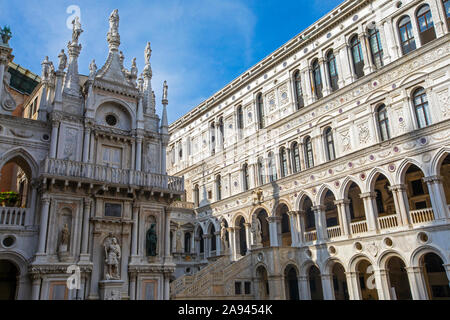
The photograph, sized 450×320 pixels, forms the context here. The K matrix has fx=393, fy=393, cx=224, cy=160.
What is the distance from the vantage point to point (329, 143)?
2719 cm

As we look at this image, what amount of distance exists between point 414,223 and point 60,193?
18.7 meters

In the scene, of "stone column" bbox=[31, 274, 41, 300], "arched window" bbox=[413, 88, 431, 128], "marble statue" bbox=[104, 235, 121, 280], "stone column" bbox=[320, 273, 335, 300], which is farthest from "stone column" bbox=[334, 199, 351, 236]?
"stone column" bbox=[31, 274, 41, 300]

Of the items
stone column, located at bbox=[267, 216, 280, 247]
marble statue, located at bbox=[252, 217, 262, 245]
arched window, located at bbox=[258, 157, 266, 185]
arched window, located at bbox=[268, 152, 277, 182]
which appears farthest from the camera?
arched window, located at bbox=[258, 157, 266, 185]

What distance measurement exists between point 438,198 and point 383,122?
5.80 metres

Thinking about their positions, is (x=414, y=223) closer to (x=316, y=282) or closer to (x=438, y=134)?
(x=438, y=134)

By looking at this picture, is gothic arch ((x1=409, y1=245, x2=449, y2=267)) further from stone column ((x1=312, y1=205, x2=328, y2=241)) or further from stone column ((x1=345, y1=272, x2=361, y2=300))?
stone column ((x1=312, y1=205, x2=328, y2=241))

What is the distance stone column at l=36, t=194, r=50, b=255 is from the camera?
17.8 metres

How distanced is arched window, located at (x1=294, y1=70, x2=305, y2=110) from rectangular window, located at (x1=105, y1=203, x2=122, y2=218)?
16090 mm

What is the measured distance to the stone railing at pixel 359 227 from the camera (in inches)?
945

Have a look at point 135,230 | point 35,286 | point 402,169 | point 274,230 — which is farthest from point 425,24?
point 35,286

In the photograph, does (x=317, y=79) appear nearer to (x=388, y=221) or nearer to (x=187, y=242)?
(x=388, y=221)

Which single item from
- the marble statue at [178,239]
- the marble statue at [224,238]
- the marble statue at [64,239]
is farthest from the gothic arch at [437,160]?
the marble statue at [178,239]

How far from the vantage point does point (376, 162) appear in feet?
77.2
